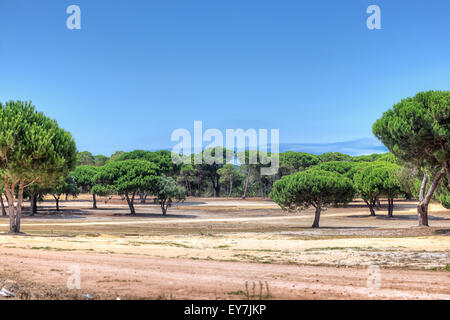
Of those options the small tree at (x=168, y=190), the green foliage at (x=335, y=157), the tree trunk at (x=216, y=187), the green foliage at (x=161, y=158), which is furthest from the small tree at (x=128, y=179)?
the green foliage at (x=335, y=157)

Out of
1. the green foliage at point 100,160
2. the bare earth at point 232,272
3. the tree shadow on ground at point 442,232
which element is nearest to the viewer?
the bare earth at point 232,272

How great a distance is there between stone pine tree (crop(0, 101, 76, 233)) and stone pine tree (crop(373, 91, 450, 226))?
25.2m

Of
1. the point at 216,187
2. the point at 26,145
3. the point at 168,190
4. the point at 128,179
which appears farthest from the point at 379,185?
the point at 216,187

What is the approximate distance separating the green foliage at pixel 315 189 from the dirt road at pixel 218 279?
27.7m

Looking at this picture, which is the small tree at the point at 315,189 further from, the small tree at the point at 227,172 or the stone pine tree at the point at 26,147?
the small tree at the point at 227,172

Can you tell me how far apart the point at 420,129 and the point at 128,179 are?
5099 centimetres

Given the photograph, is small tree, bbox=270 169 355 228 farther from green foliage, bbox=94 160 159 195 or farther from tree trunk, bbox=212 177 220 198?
tree trunk, bbox=212 177 220 198

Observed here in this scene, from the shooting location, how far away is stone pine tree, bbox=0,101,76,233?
29.9 meters

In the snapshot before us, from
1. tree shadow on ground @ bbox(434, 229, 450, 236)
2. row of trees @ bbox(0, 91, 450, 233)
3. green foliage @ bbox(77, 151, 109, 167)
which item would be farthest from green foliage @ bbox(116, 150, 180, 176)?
tree shadow on ground @ bbox(434, 229, 450, 236)

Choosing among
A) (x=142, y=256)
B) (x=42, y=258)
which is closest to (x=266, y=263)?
(x=142, y=256)

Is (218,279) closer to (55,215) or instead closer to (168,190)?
(168,190)

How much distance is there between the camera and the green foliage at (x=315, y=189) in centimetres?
4391
